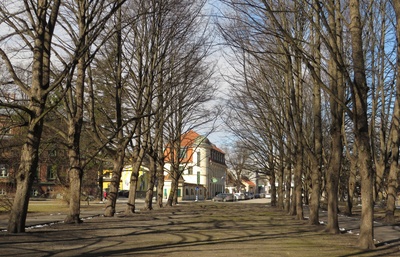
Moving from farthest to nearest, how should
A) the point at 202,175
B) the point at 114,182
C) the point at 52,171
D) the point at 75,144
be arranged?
the point at 202,175
the point at 52,171
the point at 114,182
the point at 75,144

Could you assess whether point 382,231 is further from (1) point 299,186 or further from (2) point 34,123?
(2) point 34,123

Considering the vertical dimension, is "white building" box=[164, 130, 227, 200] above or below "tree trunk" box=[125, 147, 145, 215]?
above

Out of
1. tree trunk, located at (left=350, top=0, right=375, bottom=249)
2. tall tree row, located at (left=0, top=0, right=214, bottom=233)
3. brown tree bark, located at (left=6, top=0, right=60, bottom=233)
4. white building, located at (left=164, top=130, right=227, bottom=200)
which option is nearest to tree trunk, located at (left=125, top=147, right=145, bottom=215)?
tall tree row, located at (left=0, top=0, right=214, bottom=233)

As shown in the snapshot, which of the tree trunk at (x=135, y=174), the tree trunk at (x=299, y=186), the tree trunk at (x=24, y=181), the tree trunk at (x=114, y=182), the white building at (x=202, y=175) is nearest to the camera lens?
the tree trunk at (x=24, y=181)

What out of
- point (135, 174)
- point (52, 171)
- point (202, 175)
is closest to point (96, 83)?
point (135, 174)

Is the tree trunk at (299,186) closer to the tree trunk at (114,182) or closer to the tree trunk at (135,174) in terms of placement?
the tree trunk at (135,174)

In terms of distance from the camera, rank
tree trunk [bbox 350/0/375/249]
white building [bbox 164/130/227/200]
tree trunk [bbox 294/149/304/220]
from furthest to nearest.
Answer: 1. white building [bbox 164/130/227/200]
2. tree trunk [bbox 294/149/304/220]
3. tree trunk [bbox 350/0/375/249]

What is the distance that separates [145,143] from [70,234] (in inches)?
587

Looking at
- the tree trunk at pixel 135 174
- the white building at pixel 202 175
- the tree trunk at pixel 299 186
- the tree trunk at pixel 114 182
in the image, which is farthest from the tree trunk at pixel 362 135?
the white building at pixel 202 175

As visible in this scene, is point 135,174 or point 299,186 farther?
point 135,174

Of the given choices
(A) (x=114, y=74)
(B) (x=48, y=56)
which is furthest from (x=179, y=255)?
(A) (x=114, y=74)

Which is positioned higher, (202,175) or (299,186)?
(202,175)

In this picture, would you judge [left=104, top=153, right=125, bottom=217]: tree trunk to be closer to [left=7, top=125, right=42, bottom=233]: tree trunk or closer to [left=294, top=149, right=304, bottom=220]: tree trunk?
[left=294, top=149, right=304, bottom=220]: tree trunk

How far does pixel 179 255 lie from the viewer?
12.0 meters
